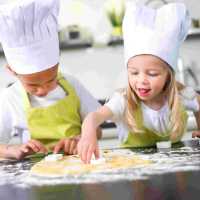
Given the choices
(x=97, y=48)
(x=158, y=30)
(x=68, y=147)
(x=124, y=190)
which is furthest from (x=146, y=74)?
(x=97, y=48)

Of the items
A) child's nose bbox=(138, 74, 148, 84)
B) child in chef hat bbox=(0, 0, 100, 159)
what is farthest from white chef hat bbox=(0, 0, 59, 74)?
child's nose bbox=(138, 74, 148, 84)

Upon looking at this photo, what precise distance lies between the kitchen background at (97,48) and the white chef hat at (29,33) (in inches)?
46.7

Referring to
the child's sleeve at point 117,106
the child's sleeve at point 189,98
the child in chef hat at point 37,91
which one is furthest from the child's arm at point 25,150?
the child's sleeve at point 189,98

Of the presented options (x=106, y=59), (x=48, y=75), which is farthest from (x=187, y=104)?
(x=106, y=59)

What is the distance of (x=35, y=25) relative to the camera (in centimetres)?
104

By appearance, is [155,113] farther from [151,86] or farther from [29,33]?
[29,33]

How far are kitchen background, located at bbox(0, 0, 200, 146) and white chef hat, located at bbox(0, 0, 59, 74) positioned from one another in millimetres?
1187

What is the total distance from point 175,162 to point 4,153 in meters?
0.46

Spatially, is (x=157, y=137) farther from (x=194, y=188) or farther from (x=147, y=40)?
(x=194, y=188)

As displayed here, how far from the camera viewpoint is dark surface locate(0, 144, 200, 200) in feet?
1.75

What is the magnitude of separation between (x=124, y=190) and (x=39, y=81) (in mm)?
548

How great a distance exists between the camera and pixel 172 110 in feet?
3.65

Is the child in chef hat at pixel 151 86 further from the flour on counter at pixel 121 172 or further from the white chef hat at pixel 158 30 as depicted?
the flour on counter at pixel 121 172

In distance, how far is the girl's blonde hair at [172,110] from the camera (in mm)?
1095
